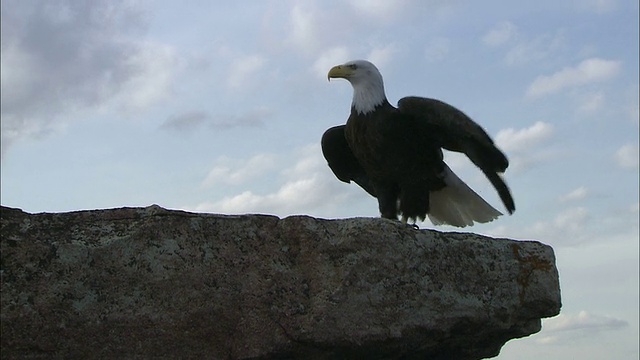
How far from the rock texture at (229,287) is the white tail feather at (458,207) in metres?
2.60

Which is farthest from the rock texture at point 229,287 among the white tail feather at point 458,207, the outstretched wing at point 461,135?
the white tail feather at point 458,207

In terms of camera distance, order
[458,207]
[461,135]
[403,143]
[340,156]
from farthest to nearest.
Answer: [340,156] → [458,207] → [403,143] → [461,135]

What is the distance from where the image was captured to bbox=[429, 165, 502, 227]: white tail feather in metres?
7.07

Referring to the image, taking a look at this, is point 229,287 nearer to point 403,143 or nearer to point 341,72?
point 403,143

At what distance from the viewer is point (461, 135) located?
18.8 ft

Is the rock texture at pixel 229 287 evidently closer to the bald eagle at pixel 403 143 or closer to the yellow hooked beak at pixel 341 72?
the bald eagle at pixel 403 143

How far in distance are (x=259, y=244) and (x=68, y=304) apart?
89cm

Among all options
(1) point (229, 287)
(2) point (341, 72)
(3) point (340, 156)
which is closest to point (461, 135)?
(2) point (341, 72)

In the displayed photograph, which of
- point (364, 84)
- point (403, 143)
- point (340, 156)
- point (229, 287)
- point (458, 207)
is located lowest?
point (229, 287)

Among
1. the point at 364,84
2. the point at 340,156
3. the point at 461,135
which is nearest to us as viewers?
the point at 461,135

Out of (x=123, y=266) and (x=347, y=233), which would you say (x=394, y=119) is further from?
(x=123, y=266)

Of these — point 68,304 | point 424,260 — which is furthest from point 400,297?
point 68,304

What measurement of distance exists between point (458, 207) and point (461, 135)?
161 centimetres

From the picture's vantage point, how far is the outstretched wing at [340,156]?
7.37m
